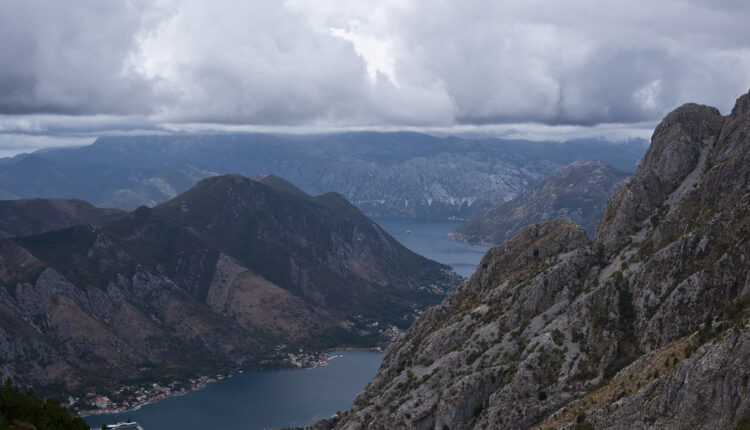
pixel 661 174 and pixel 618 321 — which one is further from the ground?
pixel 661 174

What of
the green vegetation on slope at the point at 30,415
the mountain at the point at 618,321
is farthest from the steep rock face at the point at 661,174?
the green vegetation on slope at the point at 30,415

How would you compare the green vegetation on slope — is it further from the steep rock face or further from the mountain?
the steep rock face

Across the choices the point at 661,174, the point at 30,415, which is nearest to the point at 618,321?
the point at 661,174

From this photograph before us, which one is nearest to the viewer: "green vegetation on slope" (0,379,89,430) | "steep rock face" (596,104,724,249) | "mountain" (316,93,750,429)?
"mountain" (316,93,750,429)

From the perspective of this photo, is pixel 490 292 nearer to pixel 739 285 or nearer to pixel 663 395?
pixel 739 285

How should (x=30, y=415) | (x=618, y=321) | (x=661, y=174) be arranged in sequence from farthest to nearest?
(x=661, y=174) < (x=618, y=321) < (x=30, y=415)

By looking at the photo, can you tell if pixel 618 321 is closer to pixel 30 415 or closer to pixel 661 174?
pixel 661 174

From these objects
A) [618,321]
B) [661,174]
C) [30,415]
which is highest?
[661,174]

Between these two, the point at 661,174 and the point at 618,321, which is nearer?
the point at 618,321

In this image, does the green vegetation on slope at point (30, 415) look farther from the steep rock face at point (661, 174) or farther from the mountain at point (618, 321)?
the steep rock face at point (661, 174)

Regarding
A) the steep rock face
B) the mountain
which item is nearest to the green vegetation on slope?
the mountain
